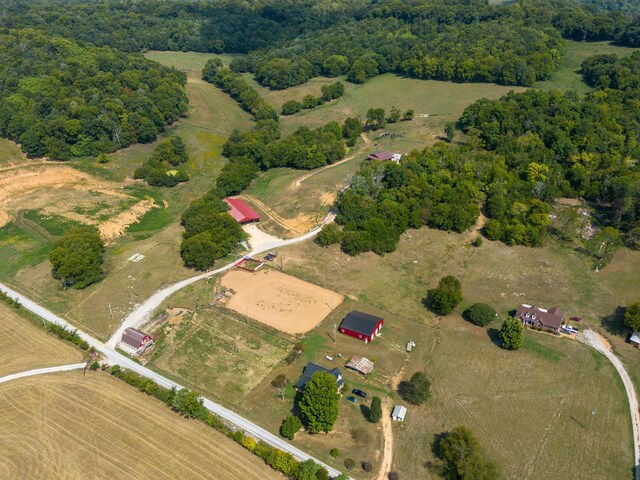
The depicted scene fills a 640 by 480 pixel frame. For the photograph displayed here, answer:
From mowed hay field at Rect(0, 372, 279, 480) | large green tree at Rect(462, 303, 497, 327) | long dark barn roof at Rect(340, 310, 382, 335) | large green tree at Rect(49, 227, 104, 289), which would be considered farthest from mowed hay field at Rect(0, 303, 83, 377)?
large green tree at Rect(462, 303, 497, 327)

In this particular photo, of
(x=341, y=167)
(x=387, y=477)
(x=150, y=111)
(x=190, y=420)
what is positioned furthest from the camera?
(x=150, y=111)

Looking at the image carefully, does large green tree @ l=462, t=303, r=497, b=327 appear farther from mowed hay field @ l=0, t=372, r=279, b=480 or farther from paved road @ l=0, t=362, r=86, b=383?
paved road @ l=0, t=362, r=86, b=383

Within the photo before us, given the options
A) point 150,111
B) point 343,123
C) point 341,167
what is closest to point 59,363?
point 341,167

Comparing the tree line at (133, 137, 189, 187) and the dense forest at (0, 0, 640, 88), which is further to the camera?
the dense forest at (0, 0, 640, 88)

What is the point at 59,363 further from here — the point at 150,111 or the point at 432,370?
the point at 150,111

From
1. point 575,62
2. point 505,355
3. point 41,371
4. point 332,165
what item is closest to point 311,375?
point 505,355

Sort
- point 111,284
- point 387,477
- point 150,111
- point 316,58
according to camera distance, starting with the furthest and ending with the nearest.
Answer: point 316,58, point 150,111, point 111,284, point 387,477

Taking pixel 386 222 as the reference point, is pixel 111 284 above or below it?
below
